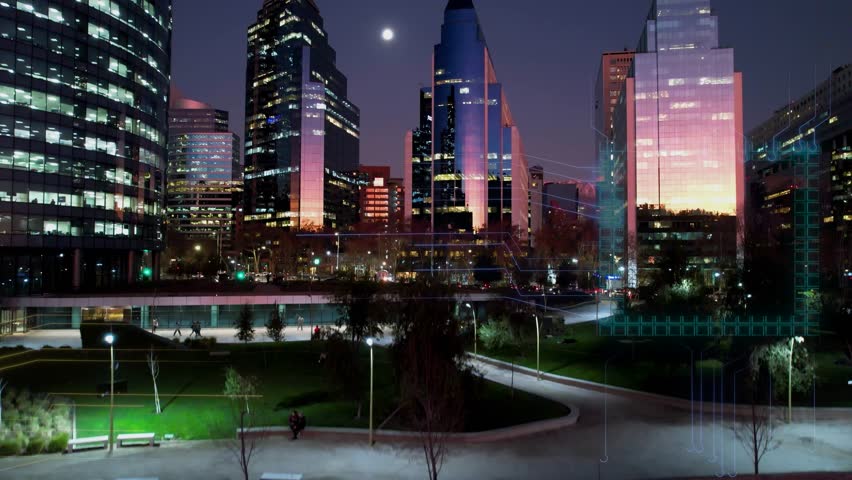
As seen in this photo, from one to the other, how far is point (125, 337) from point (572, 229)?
70.3m

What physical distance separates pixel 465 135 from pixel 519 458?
9071 centimetres

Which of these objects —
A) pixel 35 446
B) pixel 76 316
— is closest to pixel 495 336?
pixel 35 446

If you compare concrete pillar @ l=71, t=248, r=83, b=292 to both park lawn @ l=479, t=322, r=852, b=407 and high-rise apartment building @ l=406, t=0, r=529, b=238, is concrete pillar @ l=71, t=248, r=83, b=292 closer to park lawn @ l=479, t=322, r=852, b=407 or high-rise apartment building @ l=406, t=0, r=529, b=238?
park lawn @ l=479, t=322, r=852, b=407

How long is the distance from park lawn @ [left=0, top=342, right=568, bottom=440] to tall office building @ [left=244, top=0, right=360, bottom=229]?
322 feet

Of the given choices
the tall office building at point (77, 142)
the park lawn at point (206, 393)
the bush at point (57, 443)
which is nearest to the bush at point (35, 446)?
the bush at point (57, 443)

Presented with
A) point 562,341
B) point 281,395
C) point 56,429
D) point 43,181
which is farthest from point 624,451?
point 43,181

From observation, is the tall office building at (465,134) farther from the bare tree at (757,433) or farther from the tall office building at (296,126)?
the bare tree at (757,433)

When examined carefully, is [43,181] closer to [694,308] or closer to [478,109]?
[694,308]

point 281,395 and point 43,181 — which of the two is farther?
point 43,181

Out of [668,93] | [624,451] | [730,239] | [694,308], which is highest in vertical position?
[668,93]

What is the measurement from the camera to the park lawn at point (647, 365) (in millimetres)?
25192

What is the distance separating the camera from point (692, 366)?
27422mm

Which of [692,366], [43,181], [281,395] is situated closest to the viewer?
[281,395]

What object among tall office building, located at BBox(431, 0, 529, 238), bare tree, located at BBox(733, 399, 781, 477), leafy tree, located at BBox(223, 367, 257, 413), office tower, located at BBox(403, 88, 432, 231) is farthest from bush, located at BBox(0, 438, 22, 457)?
office tower, located at BBox(403, 88, 432, 231)
